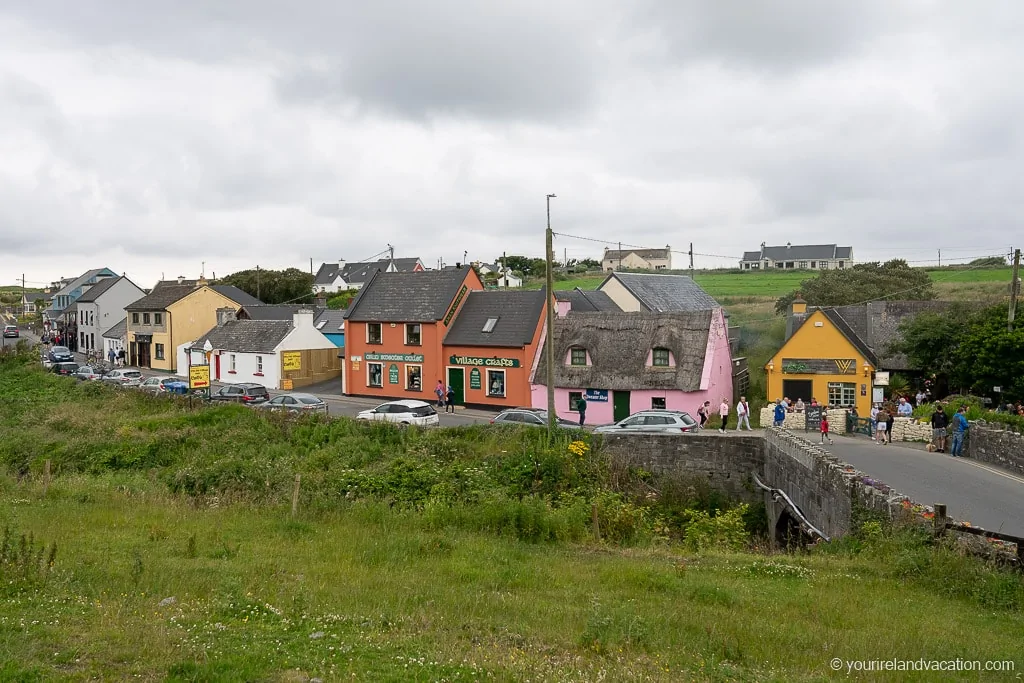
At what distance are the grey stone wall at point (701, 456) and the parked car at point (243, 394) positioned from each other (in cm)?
2336

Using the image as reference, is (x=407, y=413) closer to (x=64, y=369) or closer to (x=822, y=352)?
(x=822, y=352)

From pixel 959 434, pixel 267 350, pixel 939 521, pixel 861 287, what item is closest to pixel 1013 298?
pixel 959 434

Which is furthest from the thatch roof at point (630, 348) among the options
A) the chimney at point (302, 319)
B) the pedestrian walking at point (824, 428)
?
the chimney at point (302, 319)

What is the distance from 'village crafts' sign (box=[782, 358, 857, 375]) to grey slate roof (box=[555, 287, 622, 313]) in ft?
45.2

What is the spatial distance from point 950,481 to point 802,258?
10963 cm

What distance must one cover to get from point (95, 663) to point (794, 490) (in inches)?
621

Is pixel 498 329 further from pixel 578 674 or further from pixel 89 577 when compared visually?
pixel 578 674

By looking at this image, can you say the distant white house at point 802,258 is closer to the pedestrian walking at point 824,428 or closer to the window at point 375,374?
the window at point 375,374

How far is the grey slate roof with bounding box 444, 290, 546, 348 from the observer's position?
1556 inches

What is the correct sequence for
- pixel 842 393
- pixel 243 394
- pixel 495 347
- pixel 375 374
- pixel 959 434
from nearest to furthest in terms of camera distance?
pixel 959 434, pixel 842 393, pixel 495 347, pixel 243 394, pixel 375 374

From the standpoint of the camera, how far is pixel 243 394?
131 feet

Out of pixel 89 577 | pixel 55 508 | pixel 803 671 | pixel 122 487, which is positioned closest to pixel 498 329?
pixel 122 487

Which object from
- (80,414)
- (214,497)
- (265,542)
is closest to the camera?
(265,542)

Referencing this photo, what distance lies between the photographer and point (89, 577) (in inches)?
421
